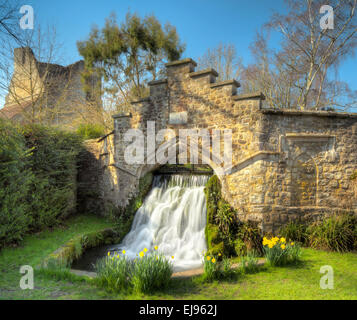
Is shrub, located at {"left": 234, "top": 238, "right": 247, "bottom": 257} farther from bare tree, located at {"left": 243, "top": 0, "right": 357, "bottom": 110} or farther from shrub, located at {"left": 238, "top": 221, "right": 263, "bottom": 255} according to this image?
bare tree, located at {"left": 243, "top": 0, "right": 357, "bottom": 110}

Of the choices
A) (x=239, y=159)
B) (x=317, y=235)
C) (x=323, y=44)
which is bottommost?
(x=317, y=235)

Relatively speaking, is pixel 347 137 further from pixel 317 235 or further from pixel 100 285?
pixel 100 285

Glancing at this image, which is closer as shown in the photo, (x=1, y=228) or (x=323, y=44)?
(x=1, y=228)

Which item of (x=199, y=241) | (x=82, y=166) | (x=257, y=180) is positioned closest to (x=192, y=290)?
(x=199, y=241)

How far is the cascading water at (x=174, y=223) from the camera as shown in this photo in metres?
7.05

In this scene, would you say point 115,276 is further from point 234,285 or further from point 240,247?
point 240,247

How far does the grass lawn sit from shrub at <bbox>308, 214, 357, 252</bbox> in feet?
1.16

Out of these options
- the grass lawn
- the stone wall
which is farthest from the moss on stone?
the stone wall

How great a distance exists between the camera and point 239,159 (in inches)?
289

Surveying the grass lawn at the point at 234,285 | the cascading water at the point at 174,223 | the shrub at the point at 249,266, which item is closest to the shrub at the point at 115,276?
the grass lawn at the point at 234,285

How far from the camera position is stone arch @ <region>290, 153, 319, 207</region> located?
7.05m

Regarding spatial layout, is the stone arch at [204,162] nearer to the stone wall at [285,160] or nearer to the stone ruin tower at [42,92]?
the stone wall at [285,160]
